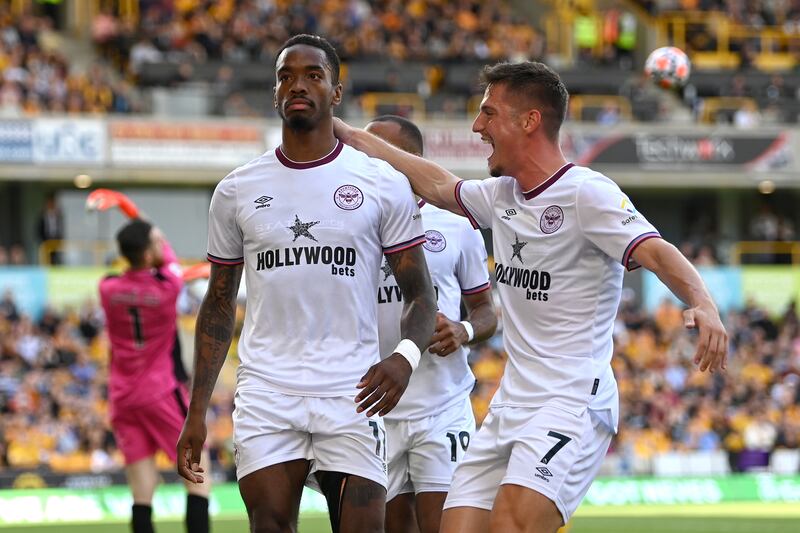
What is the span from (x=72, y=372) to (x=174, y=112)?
8100 mm

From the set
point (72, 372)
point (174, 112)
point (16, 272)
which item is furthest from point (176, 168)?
point (72, 372)

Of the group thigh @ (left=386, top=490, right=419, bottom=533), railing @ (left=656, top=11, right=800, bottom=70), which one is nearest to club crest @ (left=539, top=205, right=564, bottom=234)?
thigh @ (left=386, top=490, right=419, bottom=533)

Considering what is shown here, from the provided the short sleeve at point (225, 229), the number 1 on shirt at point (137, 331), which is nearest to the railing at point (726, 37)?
the number 1 on shirt at point (137, 331)

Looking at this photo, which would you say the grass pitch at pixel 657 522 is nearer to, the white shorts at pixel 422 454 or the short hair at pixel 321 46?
the white shorts at pixel 422 454

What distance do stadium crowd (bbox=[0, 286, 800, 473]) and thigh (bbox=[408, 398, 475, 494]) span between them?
1204cm

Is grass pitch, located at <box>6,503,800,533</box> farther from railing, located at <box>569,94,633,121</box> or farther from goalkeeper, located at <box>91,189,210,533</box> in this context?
railing, located at <box>569,94,633,121</box>

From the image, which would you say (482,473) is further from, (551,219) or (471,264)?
(471,264)

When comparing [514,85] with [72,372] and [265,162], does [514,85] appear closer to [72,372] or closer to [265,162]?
[265,162]

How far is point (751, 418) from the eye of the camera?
935 inches

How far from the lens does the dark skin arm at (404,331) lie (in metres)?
5.85

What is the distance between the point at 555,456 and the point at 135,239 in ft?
16.3

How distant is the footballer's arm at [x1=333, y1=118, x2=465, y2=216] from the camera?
22.3 ft

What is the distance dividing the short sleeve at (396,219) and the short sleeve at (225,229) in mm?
646

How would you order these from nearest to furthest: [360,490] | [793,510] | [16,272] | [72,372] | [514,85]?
[360,490] → [514,85] → [793,510] → [72,372] → [16,272]
